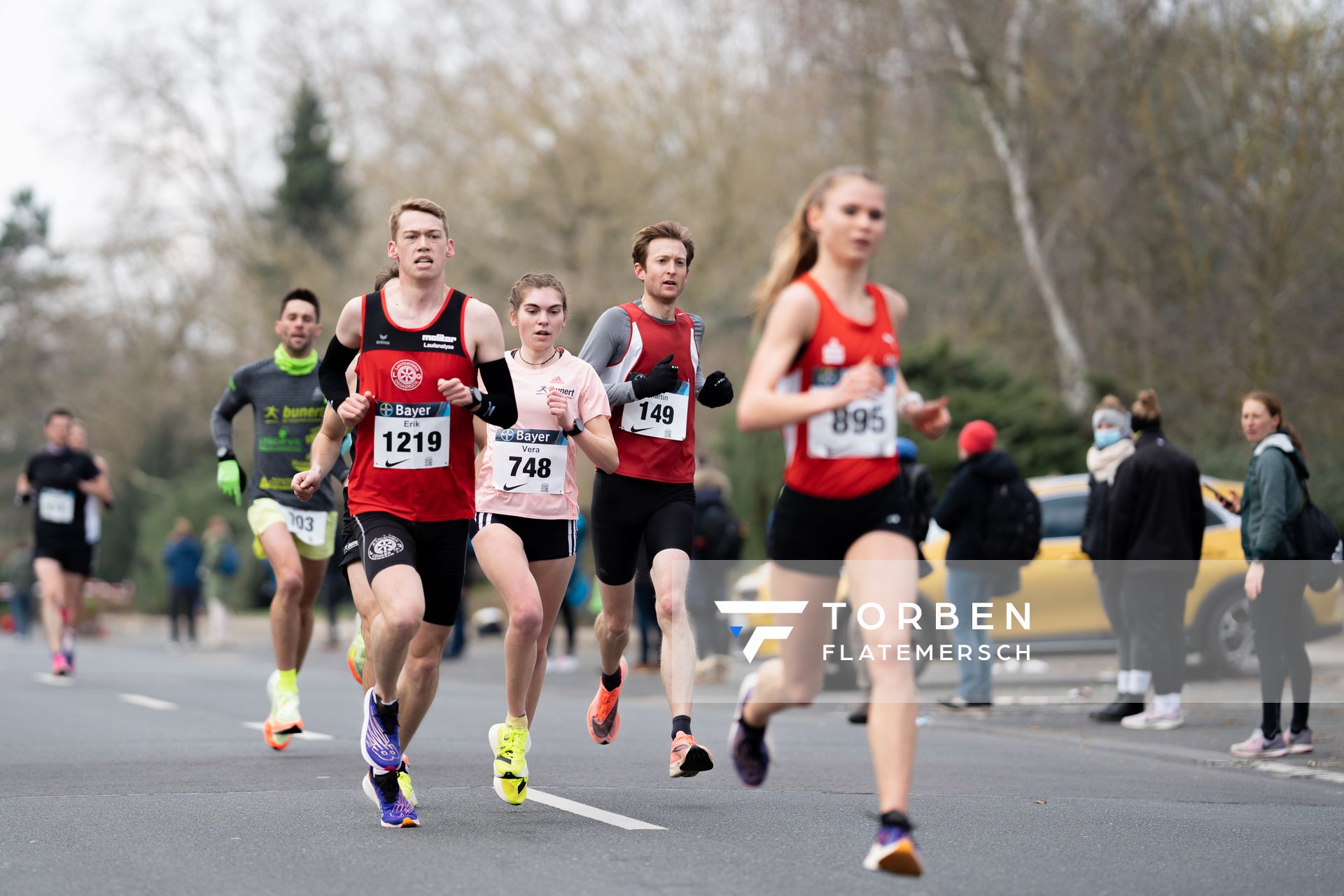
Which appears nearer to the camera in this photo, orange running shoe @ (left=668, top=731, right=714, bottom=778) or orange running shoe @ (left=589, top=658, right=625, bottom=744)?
orange running shoe @ (left=668, top=731, right=714, bottom=778)

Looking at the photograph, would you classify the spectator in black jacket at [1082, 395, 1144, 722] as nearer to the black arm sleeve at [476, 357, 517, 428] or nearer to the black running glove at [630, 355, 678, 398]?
the black running glove at [630, 355, 678, 398]

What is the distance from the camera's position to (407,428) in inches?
268

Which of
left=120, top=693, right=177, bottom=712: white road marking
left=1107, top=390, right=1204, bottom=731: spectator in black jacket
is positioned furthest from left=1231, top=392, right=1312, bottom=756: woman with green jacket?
left=120, top=693, right=177, bottom=712: white road marking

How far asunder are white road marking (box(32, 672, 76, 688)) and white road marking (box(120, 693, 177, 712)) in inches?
58.4

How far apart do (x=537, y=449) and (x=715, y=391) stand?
3.19 feet

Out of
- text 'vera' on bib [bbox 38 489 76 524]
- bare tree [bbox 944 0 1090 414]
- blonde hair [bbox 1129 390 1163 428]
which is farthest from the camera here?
bare tree [bbox 944 0 1090 414]

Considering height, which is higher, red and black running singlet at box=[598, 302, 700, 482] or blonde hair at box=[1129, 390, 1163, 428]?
blonde hair at box=[1129, 390, 1163, 428]

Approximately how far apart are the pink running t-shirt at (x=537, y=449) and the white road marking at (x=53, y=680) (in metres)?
9.61

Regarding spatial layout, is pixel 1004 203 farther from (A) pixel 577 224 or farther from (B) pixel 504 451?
(B) pixel 504 451

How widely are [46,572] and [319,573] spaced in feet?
21.3

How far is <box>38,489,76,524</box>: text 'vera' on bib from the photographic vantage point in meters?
15.5

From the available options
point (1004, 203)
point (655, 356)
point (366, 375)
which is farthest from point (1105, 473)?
point (1004, 203)

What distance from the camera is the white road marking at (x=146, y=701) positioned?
13148 millimetres

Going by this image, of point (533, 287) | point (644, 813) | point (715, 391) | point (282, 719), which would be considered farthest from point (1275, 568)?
point (282, 719)
